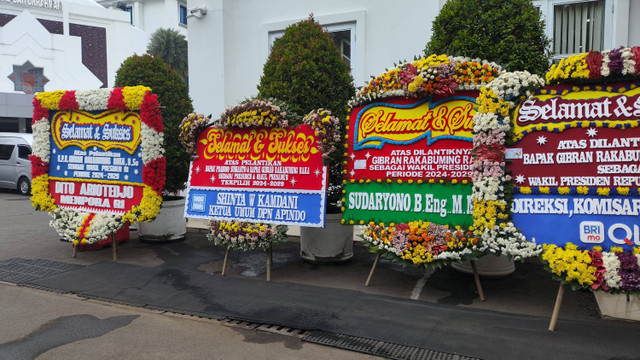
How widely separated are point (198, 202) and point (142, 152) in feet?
3.97

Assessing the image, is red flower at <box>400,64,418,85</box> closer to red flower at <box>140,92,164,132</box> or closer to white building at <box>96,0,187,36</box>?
red flower at <box>140,92,164,132</box>

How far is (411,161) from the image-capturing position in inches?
220

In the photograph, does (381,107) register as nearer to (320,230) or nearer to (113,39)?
(320,230)

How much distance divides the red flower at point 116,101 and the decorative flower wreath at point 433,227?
167 inches

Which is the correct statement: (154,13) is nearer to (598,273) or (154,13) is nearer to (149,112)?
(149,112)

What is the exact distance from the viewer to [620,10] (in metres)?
8.50

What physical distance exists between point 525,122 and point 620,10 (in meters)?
5.60

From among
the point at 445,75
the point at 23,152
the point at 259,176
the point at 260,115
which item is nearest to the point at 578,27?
the point at 445,75

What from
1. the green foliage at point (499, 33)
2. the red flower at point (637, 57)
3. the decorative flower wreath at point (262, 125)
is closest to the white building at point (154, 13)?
the decorative flower wreath at point (262, 125)

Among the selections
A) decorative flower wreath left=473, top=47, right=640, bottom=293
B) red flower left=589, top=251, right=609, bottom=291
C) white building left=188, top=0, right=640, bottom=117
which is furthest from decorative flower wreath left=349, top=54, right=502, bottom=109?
white building left=188, top=0, right=640, bottom=117

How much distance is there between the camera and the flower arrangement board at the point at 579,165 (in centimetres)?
429

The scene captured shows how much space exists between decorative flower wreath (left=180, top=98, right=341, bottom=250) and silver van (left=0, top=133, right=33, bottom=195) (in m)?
14.9

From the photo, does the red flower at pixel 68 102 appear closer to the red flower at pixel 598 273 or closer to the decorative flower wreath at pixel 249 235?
the decorative flower wreath at pixel 249 235

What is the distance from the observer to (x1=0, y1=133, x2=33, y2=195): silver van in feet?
58.5
